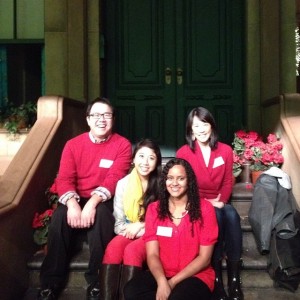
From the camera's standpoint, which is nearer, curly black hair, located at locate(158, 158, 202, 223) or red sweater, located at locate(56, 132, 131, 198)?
curly black hair, located at locate(158, 158, 202, 223)

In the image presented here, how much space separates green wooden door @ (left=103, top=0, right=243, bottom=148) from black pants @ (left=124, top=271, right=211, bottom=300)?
3746 mm

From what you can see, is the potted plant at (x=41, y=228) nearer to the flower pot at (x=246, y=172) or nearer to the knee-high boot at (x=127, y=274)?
the knee-high boot at (x=127, y=274)

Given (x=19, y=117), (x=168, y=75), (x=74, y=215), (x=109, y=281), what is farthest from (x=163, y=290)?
(x=168, y=75)

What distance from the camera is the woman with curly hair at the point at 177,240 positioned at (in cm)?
294

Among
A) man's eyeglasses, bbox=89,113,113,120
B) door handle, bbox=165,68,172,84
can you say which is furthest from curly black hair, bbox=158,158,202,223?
door handle, bbox=165,68,172,84

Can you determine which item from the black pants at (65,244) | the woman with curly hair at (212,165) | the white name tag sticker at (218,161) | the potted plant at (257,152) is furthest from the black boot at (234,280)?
the potted plant at (257,152)

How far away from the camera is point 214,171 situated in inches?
A: 150

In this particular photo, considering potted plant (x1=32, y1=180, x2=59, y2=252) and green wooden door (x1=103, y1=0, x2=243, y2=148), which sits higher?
green wooden door (x1=103, y1=0, x2=243, y2=148)

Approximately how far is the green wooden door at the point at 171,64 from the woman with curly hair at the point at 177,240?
11.3ft

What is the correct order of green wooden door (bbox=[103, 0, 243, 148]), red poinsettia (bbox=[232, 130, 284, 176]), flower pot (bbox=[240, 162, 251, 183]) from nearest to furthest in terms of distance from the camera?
red poinsettia (bbox=[232, 130, 284, 176]) → flower pot (bbox=[240, 162, 251, 183]) → green wooden door (bbox=[103, 0, 243, 148])

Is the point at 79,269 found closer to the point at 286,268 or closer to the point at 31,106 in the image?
the point at 286,268

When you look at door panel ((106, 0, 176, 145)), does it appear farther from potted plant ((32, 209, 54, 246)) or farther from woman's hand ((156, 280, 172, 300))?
woman's hand ((156, 280, 172, 300))

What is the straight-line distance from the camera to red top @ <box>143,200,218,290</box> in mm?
3061

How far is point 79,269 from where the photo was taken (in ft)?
12.1
